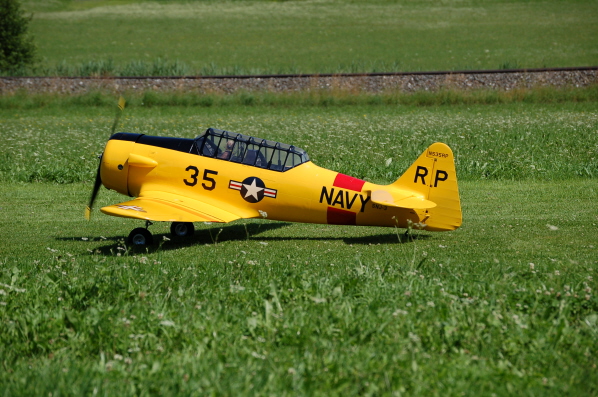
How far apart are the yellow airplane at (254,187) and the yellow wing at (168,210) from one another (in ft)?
0.06

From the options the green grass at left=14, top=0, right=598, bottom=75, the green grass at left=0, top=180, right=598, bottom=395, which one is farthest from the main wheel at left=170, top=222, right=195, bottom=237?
the green grass at left=14, top=0, right=598, bottom=75

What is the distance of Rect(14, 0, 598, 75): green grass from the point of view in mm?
47844

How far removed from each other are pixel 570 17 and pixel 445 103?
3917cm

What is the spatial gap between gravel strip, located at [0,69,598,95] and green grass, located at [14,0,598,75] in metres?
3.74

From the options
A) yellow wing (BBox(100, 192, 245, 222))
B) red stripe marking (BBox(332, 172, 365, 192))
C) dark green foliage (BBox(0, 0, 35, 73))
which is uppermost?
dark green foliage (BBox(0, 0, 35, 73))

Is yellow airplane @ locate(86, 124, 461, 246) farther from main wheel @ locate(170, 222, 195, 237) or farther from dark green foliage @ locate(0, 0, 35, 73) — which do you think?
dark green foliage @ locate(0, 0, 35, 73)

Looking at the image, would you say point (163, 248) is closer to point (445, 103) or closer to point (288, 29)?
point (445, 103)

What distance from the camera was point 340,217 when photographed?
1146 cm

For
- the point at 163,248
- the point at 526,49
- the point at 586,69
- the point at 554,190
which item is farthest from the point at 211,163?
the point at 526,49

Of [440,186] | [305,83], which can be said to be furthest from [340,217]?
[305,83]

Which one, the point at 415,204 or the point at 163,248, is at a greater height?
the point at 415,204

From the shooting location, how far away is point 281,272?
7641mm

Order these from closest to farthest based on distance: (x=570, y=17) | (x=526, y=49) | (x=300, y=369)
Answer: (x=300, y=369) < (x=526, y=49) < (x=570, y=17)

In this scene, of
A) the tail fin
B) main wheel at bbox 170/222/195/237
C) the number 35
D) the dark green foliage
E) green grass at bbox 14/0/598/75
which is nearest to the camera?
the tail fin
